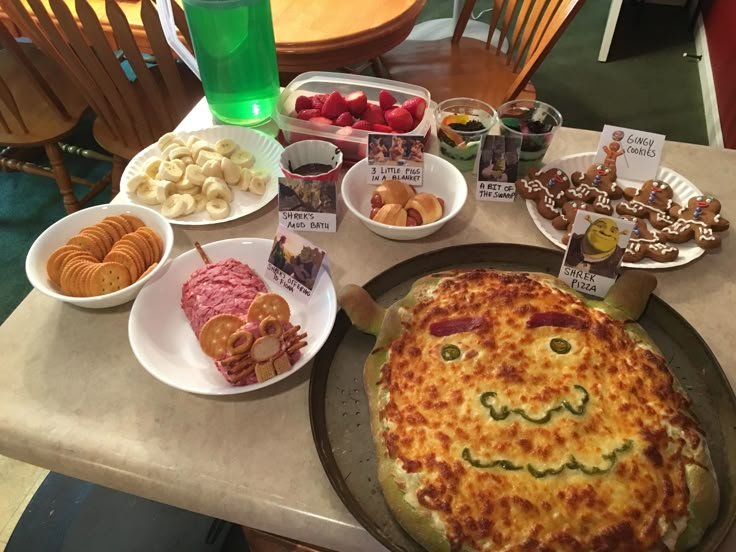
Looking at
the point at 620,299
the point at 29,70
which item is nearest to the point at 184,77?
the point at 29,70

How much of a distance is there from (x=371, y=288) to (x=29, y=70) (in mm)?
1680

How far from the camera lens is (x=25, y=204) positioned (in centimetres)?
A: 249

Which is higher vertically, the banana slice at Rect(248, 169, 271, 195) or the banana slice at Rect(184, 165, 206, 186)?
the banana slice at Rect(184, 165, 206, 186)

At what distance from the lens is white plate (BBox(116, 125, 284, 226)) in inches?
46.9

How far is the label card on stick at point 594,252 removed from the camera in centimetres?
93

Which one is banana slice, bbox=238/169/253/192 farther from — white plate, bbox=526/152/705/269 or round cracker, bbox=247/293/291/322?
white plate, bbox=526/152/705/269

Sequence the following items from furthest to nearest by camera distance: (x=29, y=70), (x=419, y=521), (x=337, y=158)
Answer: (x=29, y=70), (x=337, y=158), (x=419, y=521)

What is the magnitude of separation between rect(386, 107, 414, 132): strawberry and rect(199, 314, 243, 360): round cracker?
2.18ft

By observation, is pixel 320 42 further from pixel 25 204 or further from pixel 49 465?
pixel 25 204

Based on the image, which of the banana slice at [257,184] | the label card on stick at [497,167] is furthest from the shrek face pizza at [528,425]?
the banana slice at [257,184]

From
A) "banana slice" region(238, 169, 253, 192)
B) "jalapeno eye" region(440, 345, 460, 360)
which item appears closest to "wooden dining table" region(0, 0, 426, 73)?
"banana slice" region(238, 169, 253, 192)

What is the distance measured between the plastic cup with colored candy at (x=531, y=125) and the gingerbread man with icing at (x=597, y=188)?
0.10m

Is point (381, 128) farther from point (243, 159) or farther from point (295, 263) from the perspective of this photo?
point (295, 263)

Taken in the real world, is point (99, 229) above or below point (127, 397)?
above
